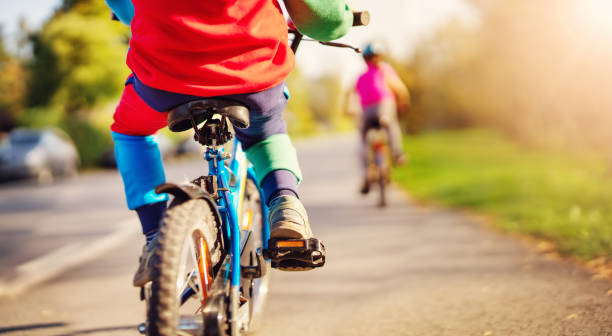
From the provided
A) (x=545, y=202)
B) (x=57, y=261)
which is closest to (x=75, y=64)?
(x=57, y=261)

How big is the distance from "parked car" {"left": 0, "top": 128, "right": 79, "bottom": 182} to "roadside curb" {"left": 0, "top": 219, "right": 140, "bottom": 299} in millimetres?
10854

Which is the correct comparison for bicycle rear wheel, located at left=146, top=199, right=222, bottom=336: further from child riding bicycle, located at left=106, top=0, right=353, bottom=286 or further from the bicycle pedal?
the bicycle pedal

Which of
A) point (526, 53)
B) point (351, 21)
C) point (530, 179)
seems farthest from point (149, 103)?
point (526, 53)

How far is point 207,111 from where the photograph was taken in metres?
2.11

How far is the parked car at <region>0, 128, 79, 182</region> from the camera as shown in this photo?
52.3ft

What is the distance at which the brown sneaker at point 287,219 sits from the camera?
2139 mm

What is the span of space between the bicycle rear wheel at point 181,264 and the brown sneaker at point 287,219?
0.73 ft

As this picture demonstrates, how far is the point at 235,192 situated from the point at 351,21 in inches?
34.7

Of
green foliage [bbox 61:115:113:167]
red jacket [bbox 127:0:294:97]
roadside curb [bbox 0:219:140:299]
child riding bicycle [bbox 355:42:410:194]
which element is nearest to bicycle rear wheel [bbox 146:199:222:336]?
red jacket [bbox 127:0:294:97]

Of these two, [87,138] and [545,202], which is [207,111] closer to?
[545,202]

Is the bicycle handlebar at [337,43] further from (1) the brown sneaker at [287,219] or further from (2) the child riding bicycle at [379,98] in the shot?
(2) the child riding bicycle at [379,98]

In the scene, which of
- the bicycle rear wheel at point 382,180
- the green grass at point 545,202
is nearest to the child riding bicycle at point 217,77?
the green grass at point 545,202

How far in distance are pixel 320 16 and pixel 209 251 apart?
978mm

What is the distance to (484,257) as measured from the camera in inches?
175
